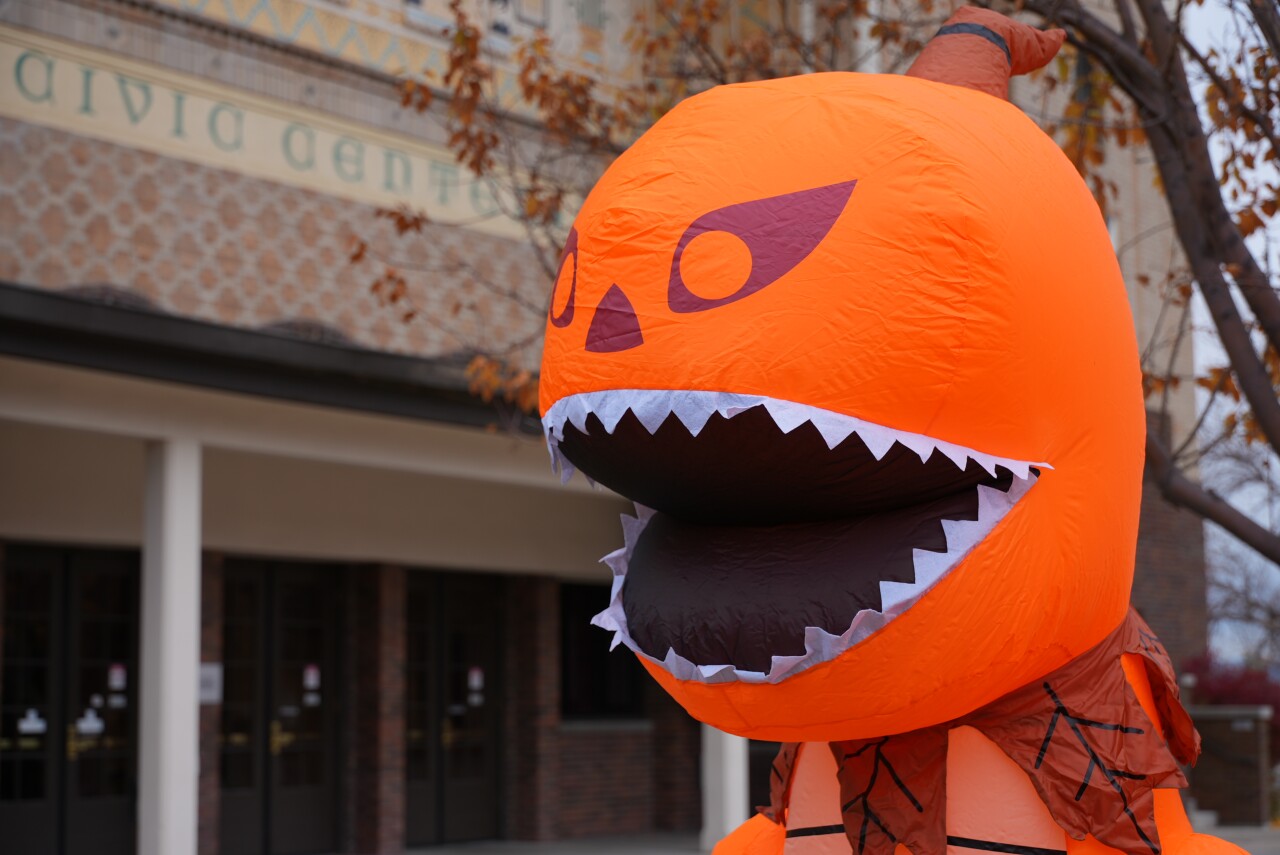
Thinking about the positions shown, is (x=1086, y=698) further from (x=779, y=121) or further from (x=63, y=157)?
(x=63, y=157)

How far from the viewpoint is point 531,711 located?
15.5 metres

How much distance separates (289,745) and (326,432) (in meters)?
3.43

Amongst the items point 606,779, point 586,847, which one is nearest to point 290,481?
point 586,847

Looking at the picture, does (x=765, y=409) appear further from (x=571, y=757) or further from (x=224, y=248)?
(x=571, y=757)

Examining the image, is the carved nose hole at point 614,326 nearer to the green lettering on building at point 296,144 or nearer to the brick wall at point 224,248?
the brick wall at point 224,248

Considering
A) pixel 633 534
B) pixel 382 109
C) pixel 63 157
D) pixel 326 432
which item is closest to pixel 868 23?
pixel 382 109

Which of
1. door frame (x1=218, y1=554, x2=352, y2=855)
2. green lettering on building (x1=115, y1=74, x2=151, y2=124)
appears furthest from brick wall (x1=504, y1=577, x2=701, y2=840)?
green lettering on building (x1=115, y1=74, x2=151, y2=124)

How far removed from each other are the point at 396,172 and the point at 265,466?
2546 mm

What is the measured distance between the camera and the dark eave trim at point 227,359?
8984 mm

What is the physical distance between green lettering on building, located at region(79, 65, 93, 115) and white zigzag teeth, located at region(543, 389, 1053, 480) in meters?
8.04

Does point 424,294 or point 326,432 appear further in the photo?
point 424,294

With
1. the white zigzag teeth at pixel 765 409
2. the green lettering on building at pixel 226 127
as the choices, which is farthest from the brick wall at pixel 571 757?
the white zigzag teeth at pixel 765 409

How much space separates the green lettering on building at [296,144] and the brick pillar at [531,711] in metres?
5.17

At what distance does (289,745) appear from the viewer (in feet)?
44.2
